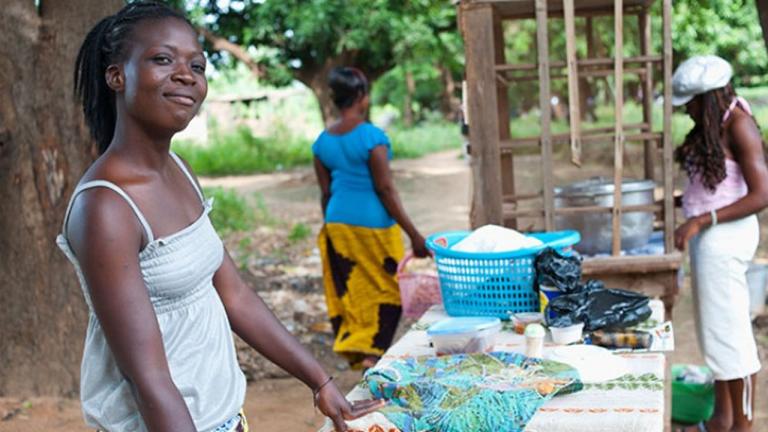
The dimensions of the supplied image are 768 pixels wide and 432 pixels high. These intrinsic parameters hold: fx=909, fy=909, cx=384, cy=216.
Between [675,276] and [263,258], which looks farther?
[263,258]

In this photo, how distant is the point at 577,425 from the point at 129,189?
3.71 feet

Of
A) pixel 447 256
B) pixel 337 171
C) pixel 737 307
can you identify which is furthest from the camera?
pixel 337 171

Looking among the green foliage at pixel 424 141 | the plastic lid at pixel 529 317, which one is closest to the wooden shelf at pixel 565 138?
the plastic lid at pixel 529 317

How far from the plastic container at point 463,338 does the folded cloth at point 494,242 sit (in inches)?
17.8

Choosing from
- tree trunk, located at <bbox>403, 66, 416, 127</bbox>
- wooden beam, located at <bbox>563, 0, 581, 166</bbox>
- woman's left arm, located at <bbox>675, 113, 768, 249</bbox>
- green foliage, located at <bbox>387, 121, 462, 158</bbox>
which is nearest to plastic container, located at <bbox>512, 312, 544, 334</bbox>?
wooden beam, located at <bbox>563, 0, 581, 166</bbox>

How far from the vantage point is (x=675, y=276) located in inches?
155

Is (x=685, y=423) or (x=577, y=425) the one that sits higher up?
(x=577, y=425)

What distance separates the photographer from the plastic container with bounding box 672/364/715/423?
4383 mm

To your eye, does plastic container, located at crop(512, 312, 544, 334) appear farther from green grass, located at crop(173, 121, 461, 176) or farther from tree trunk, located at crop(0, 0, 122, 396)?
green grass, located at crop(173, 121, 461, 176)

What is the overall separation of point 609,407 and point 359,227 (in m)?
2.85

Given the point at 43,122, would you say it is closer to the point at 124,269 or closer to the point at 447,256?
the point at 447,256

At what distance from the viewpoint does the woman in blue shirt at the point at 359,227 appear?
15.7ft

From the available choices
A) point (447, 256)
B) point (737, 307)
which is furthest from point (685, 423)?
point (447, 256)

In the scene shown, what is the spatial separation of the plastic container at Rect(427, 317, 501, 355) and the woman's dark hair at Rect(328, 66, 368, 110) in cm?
236
